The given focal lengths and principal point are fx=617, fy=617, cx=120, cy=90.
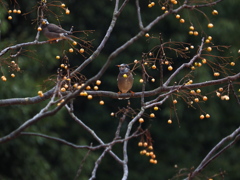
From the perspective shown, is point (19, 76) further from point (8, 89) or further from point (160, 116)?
point (160, 116)

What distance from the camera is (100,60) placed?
11.4 m

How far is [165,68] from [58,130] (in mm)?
2543

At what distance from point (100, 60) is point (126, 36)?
2.62 ft

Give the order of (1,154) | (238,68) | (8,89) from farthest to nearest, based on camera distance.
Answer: (238,68), (1,154), (8,89)

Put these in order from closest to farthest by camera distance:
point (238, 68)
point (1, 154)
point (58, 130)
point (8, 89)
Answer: point (8, 89) < point (1, 154) < point (58, 130) < point (238, 68)

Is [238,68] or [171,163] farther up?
[238,68]

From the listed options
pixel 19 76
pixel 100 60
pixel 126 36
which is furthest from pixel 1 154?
pixel 126 36

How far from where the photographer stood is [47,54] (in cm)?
952

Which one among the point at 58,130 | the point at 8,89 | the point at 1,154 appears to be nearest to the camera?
the point at 8,89

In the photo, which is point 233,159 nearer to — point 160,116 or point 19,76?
point 160,116

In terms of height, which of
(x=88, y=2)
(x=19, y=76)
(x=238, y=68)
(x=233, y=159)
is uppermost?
(x=88, y=2)

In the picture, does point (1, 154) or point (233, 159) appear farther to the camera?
point (233, 159)

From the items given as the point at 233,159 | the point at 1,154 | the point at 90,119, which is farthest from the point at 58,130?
the point at 233,159

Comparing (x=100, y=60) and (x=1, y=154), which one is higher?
(x=100, y=60)
